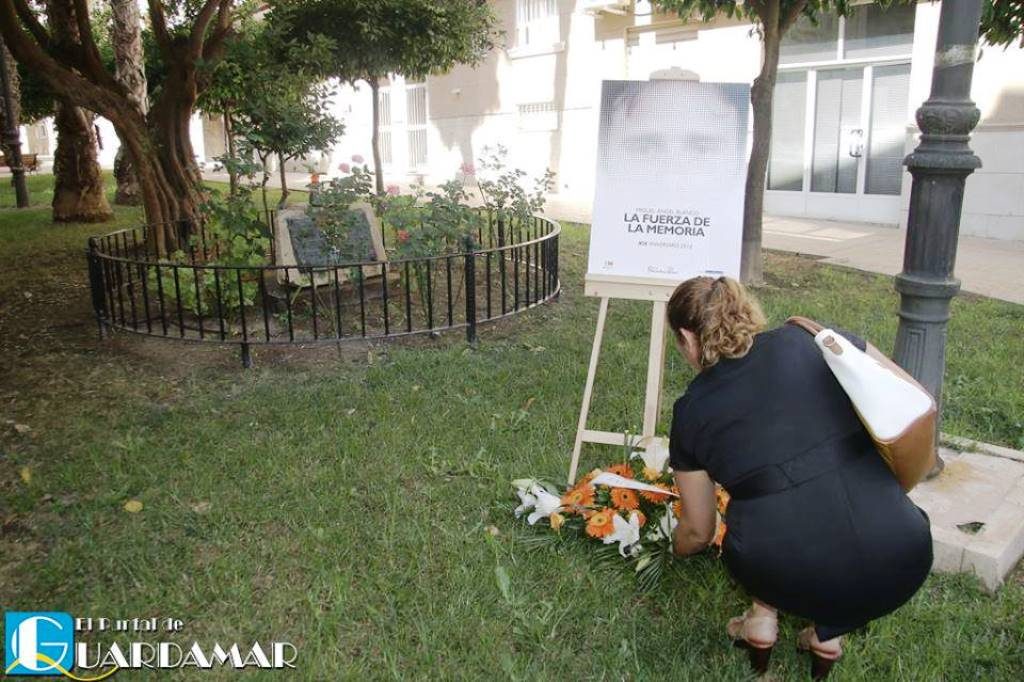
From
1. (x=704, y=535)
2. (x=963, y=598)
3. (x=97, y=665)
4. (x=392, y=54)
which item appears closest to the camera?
(x=704, y=535)

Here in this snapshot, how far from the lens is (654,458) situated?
3875 mm

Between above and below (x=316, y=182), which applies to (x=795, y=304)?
below

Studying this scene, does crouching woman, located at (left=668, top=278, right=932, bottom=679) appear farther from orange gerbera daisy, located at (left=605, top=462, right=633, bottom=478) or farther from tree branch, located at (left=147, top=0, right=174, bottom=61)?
tree branch, located at (left=147, top=0, right=174, bottom=61)

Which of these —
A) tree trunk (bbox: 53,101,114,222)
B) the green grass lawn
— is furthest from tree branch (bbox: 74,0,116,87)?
tree trunk (bbox: 53,101,114,222)

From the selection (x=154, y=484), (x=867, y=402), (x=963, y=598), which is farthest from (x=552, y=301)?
(x=867, y=402)

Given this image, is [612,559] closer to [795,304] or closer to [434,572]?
[434,572]

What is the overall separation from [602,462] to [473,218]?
Result: 337 cm

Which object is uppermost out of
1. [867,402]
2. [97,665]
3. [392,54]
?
[392,54]

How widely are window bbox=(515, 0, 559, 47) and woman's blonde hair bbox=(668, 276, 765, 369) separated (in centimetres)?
1760

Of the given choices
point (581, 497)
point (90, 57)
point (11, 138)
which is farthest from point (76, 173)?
point (581, 497)

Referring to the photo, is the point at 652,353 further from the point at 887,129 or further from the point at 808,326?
the point at 887,129

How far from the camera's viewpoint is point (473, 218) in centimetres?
712

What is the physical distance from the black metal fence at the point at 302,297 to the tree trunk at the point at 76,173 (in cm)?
602

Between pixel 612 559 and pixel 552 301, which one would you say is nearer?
pixel 612 559
